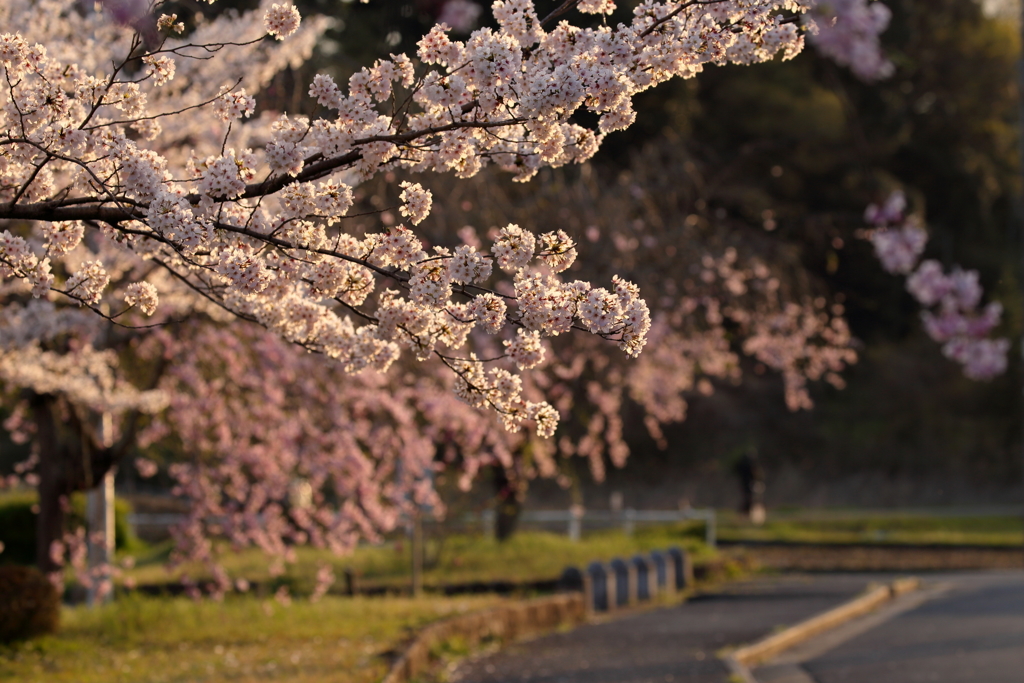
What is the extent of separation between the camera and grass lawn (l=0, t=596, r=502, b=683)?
8.98 metres

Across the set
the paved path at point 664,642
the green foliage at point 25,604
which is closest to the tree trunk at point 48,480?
the green foliage at point 25,604

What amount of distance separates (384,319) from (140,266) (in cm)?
716

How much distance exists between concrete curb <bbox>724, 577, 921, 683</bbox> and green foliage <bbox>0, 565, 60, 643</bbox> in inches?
225

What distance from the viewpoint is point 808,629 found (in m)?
12.7

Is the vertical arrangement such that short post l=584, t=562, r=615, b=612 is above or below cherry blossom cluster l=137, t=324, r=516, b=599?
below

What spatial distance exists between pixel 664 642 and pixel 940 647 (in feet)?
8.28

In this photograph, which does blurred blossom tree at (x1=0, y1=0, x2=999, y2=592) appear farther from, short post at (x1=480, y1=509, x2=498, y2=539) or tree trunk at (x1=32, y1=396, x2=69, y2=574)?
short post at (x1=480, y1=509, x2=498, y2=539)

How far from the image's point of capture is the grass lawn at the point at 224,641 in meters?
8.98

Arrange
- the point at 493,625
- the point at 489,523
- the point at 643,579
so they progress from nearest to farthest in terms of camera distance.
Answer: the point at 493,625 → the point at 643,579 → the point at 489,523

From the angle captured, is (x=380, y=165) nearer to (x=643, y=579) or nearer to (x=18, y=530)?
(x=643, y=579)

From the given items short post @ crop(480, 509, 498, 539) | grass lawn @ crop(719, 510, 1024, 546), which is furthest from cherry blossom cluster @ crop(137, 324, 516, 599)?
grass lawn @ crop(719, 510, 1024, 546)

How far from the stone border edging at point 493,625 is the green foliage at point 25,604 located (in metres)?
3.14

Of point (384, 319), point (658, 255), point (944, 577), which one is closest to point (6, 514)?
point (658, 255)

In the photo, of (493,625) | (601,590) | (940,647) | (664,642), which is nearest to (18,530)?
(601,590)
